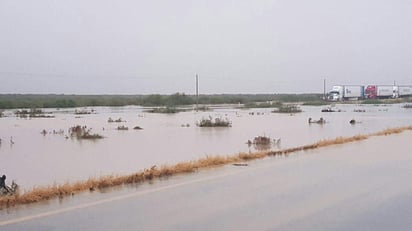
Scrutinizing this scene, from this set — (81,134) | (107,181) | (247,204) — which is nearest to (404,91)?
(81,134)

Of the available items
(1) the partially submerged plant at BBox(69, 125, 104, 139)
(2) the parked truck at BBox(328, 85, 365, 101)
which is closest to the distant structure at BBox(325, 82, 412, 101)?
(2) the parked truck at BBox(328, 85, 365, 101)

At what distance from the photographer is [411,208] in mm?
8945

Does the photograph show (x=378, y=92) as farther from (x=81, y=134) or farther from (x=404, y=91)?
(x=81, y=134)

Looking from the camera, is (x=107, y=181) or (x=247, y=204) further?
(x=107, y=181)

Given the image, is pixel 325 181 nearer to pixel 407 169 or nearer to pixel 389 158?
pixel 407 169

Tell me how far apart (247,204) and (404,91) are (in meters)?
148

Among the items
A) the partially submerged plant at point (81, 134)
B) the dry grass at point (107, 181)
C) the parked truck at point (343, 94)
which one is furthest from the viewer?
the parked truck at point (343, 94)

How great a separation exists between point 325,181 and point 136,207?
455cm

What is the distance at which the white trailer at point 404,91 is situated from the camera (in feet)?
472

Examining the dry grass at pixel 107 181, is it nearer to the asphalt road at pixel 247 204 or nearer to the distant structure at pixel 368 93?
the asphalt road at pixel 247 204

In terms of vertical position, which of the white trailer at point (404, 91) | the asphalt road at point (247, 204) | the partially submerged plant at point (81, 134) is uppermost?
the white trailer at point (404, 91)

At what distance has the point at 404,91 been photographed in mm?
147375

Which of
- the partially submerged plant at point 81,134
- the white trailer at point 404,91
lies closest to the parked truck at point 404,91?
the white trailer at point 404,91

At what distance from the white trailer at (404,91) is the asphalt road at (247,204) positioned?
5426 inches
